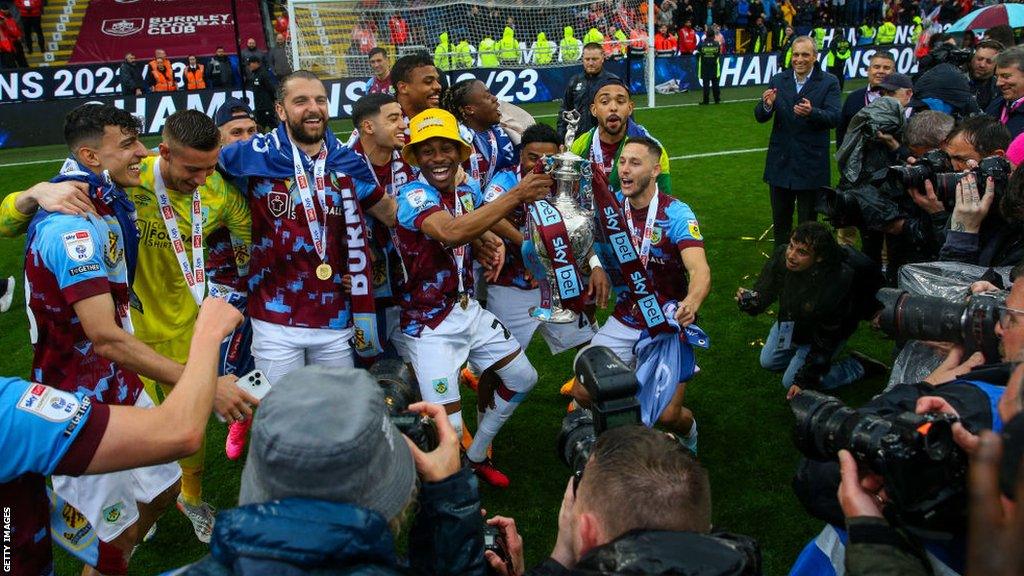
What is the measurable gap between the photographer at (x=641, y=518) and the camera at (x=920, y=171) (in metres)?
2.90

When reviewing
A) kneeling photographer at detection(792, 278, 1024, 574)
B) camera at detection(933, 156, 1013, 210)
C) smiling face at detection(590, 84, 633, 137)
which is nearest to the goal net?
smiling face at detection(590, 84, 633, 137)

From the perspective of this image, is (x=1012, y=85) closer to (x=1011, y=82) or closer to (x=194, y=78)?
(x=1011, y=82)

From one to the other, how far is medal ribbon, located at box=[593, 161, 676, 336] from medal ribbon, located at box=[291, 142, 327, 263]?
Answer: 4.47 feet

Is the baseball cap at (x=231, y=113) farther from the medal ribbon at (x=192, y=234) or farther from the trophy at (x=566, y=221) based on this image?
the trophy at (x=566, y=221)

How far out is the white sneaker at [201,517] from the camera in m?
4.04

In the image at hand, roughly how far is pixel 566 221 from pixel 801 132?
4568mm

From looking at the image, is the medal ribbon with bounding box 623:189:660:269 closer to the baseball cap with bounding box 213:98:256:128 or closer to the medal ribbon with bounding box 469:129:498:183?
the medal ribbon with bounding box 469:129:498:183

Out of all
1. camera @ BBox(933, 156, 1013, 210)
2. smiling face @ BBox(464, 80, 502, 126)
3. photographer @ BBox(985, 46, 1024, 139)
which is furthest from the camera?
photographer @ BBox(985, 46, 1024, 139)

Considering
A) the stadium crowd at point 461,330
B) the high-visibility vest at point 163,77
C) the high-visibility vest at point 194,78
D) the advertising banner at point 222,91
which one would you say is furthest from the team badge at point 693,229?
the high-visibility vest at point 194,78

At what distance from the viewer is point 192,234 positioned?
150 inches

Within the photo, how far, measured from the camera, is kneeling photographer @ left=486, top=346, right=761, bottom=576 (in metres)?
1.52

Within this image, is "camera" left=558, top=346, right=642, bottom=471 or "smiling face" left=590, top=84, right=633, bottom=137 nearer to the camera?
"camera" left=558, top=346, right=642, bottom=471

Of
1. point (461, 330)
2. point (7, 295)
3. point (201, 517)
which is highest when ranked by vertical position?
point (461, 330)

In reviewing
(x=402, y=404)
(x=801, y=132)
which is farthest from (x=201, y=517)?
(x=801, y=132)
